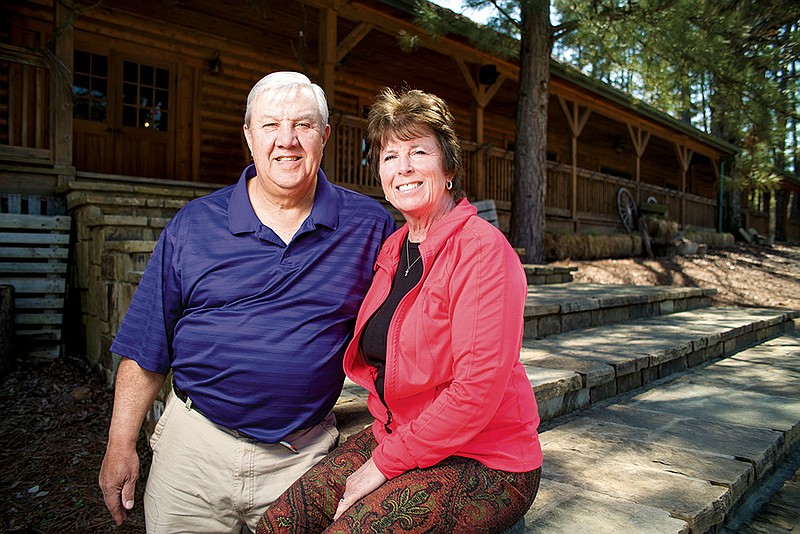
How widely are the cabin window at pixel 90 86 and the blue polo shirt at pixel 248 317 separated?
6.57 metres

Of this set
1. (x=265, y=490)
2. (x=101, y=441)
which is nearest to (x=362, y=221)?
(x=265, y=490)

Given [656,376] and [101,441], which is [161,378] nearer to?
[101,441]

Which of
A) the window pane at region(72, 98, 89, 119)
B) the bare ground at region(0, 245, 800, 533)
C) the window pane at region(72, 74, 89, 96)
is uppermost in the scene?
the window pane at region(72, 74, 89, 96)

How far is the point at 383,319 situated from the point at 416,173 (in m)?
0.41

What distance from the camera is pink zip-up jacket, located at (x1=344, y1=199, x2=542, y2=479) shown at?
128 cm

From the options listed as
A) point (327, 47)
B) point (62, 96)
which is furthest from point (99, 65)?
point (327, 47)

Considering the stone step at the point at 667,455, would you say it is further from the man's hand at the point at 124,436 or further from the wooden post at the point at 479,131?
the wooden post at the point at 479,131

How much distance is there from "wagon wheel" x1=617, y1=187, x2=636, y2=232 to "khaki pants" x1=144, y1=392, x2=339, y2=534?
39.5 ft

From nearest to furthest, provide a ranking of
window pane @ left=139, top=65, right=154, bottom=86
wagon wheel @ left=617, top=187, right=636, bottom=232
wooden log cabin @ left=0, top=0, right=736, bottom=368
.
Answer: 1. wooden log cabin @ left=0, top=0, right=736, bottom=368
2. window pane @ left=139, top=65, right=154, bottom=86
3. wagon wheel @ left=617, top=187, right=636, bottom=232

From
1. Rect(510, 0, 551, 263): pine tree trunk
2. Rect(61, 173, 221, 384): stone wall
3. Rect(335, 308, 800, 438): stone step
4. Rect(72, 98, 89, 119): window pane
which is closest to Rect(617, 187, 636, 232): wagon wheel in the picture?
Rect(510, 0, 551, 263): pine tree trunk

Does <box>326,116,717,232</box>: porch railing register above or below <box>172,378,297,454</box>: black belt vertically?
above

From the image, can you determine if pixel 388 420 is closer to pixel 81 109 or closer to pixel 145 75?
pixel 81 109

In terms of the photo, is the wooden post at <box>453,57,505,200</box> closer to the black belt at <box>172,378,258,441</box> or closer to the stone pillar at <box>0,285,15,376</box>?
the stone pillar at <box>0,285,15,376</box>

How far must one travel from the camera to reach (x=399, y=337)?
1409 millimetres
